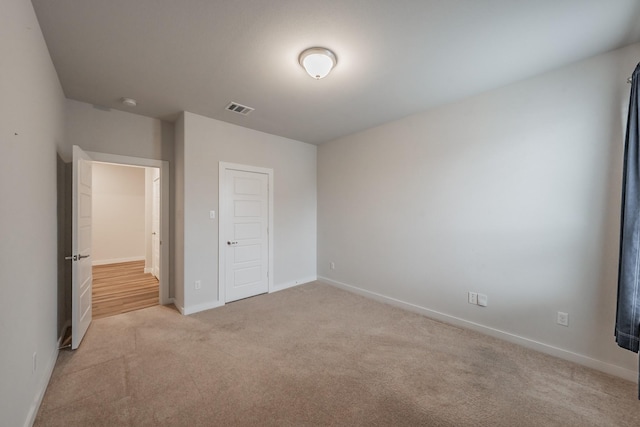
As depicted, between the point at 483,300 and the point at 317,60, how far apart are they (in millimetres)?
2984

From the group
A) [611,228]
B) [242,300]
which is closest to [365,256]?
[242,300]

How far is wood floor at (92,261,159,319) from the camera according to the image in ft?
11.7

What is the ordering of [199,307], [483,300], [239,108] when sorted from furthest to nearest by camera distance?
[199,307] → [239,108] → [483,300]

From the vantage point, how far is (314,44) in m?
2.02

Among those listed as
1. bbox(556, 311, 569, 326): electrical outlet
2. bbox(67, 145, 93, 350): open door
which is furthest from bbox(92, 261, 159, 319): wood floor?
bbox(556, 311, 569, 326): electrical outlet

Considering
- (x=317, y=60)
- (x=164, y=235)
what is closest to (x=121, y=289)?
(x=164, y=235)

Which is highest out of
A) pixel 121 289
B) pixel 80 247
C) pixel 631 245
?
pixel 631 245

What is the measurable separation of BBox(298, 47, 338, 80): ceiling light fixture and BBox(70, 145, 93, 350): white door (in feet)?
8.05

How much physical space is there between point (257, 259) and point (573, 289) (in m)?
3.79

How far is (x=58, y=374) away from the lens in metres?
2.09

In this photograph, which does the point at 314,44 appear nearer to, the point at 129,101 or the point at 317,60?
the point at 317,60

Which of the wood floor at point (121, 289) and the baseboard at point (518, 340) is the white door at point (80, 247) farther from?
the baseboard at point (518, 340)

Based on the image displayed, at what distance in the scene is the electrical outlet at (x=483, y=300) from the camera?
9.21ft

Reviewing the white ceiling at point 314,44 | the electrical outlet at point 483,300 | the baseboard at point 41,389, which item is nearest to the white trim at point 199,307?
the baseboard at point 41,389
